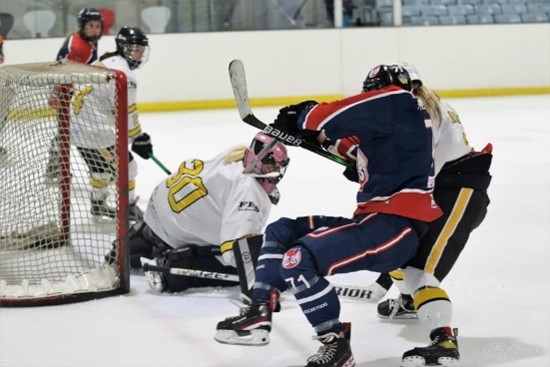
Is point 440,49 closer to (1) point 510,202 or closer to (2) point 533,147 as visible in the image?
(2) point 533,147

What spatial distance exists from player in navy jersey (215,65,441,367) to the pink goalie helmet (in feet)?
2.09

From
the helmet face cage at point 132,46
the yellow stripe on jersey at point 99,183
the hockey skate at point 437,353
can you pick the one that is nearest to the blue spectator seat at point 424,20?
the helmet face cage at point 132,46

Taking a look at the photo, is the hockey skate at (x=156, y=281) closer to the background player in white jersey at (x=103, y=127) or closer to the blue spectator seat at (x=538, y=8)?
the background player in white jersey at (x=103, y=127)

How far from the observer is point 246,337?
3266mm

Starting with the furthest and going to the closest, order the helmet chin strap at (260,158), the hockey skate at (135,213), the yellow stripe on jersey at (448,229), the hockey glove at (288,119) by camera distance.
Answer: the hockey skate at (135,213), the helmet chin strap at (260,158), the yellow stripe on jersey at (448,229), the hockey glove at (288,119)

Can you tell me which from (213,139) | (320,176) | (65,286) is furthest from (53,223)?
(213,139)

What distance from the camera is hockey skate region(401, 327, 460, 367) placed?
3055mm

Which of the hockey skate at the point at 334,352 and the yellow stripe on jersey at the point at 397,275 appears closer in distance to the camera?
the hockey skate at the point at 334,352

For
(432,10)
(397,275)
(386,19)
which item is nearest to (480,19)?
(432,10)

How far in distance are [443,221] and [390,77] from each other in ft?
1.49

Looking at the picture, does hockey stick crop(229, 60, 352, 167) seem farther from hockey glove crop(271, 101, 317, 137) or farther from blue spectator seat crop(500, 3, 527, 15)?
blue spectator seat crop(500, 3, 527, 15)

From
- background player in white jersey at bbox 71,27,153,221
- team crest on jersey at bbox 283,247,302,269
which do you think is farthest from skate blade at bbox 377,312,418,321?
background player in white jersey at bbox 71,27,153,221

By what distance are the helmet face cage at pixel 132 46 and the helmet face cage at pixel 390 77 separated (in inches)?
105

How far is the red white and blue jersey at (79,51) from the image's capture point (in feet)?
22.5
